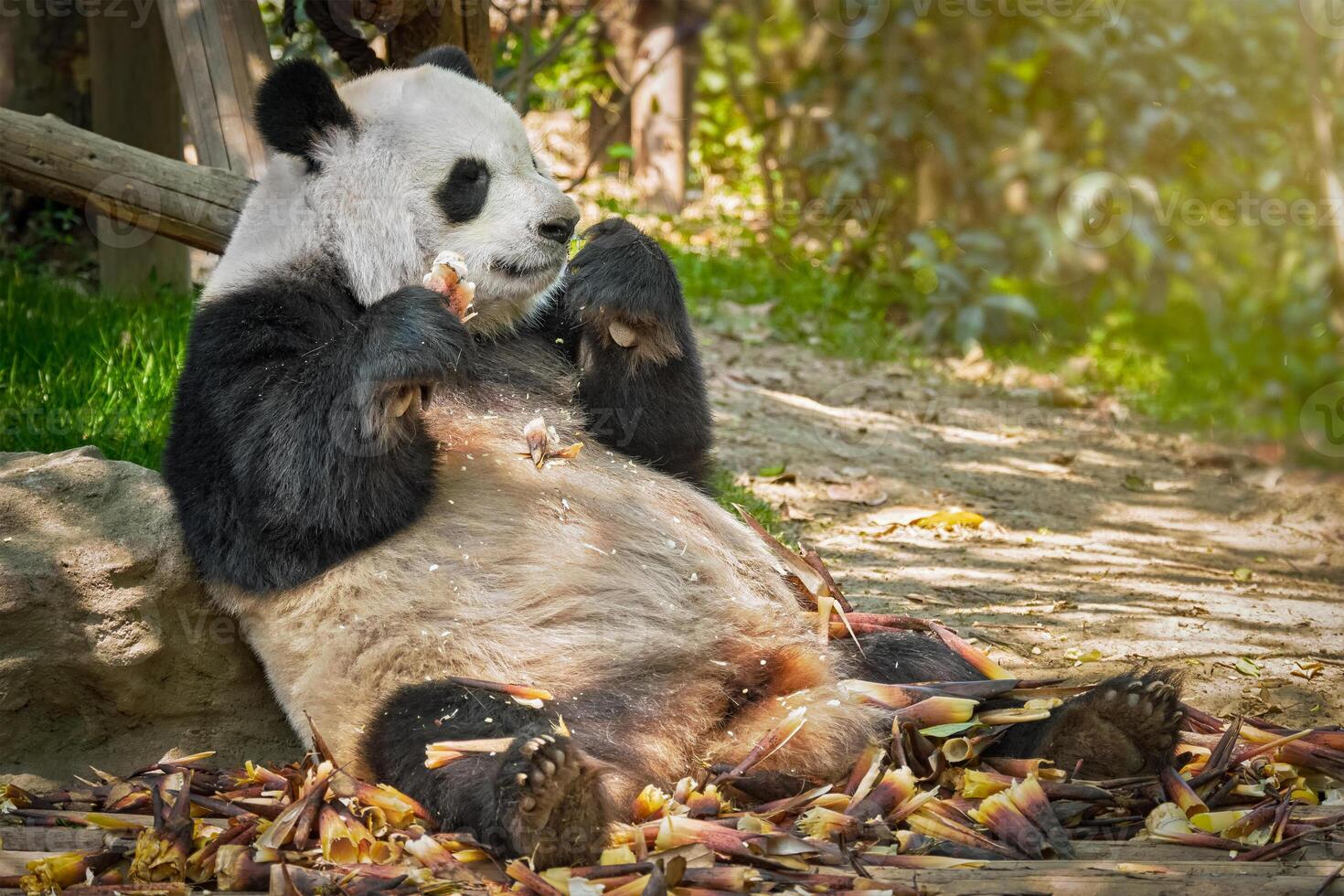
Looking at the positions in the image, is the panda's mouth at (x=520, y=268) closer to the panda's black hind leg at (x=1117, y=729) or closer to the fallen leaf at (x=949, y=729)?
the fallen leaf at (x=949, y=729)

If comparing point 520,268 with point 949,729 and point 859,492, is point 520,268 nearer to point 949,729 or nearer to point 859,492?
point 949,729

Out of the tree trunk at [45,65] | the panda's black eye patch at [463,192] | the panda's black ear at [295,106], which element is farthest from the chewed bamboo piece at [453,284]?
the tree trunk at [45,65]

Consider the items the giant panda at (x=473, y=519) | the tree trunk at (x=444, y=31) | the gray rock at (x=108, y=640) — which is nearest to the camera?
the giant panda at (x=473, y=519)

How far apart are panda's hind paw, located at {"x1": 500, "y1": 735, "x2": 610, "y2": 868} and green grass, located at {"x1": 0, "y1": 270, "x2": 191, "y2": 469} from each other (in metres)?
2.51

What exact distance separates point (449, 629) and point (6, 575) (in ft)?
3.68

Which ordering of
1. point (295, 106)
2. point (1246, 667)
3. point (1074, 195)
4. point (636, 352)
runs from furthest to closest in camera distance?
point (1074, 195) → point (1246, 667) → point (636, 352) → point (295, 106)

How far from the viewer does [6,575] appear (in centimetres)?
313

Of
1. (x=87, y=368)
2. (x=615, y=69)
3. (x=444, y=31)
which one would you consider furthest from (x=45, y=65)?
(x=615, y=69)

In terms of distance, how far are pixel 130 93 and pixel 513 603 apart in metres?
4.41

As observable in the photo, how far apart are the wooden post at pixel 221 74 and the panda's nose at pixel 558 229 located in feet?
5.87

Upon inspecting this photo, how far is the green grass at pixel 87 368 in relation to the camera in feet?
15.0

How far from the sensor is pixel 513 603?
3.07m

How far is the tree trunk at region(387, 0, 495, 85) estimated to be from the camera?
4.75 metres

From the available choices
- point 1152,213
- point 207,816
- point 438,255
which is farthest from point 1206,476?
point 207,816
